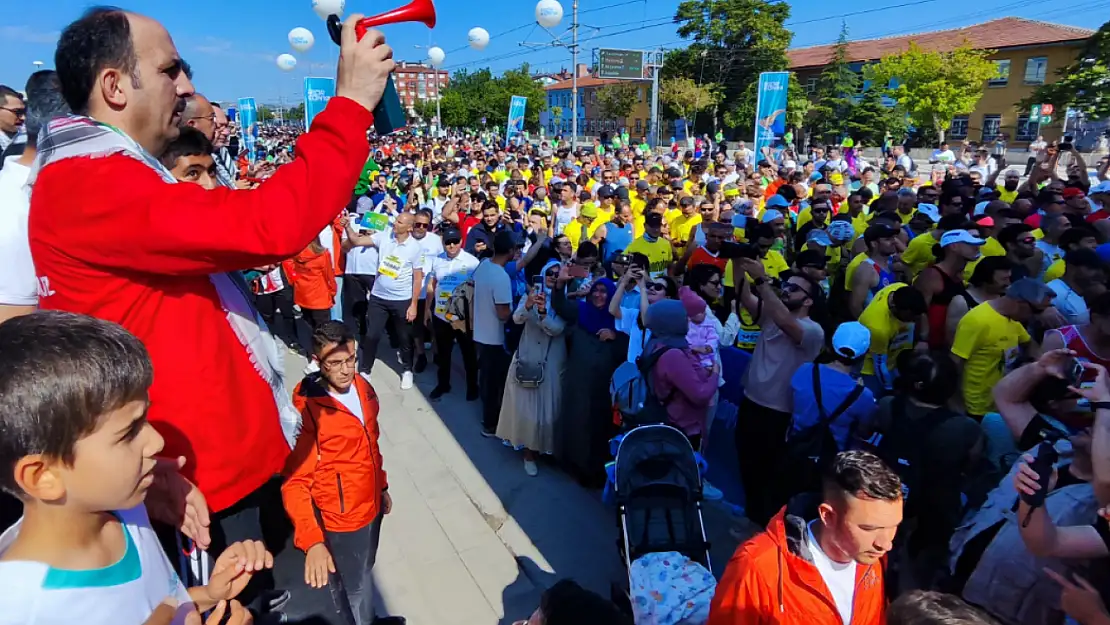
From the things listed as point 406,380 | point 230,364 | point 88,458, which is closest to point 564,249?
point 406,380

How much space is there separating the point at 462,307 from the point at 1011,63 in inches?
2007

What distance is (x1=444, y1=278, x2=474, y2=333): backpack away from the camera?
228 inches

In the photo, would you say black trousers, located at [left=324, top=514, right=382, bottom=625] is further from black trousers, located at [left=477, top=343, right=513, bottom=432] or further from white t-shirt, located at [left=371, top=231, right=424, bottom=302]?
white t-shirt, located at [left=371, top=231, right=424, bottom=302]

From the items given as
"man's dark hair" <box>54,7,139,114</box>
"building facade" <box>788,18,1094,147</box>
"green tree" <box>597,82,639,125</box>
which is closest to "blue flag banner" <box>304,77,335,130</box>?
"man's dark hair" <box>54,7,139,114</box>

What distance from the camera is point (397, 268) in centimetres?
634

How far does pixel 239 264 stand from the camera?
1.21 metres

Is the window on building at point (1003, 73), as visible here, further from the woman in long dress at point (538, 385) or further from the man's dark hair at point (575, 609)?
the man's dark hair at point (575, 609)

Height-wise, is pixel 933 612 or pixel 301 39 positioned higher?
pixel 301 39

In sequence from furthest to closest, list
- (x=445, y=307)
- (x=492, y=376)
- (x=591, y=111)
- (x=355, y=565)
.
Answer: (x=591, y=111), (x=445, y=307), (x=492, y=376), (x=355, y=565)

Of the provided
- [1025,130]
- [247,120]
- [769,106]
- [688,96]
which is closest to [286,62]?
[247,120]

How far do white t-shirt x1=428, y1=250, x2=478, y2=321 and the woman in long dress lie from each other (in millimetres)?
1393

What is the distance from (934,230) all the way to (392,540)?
235 inches

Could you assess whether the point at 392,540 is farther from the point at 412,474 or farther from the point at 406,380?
the point at 406,380

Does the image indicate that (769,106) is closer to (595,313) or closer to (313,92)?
(313,92)
